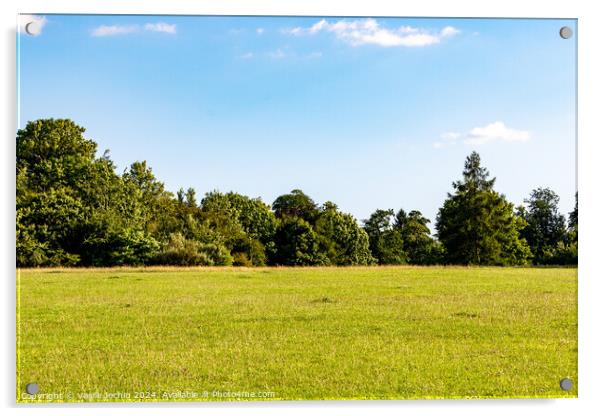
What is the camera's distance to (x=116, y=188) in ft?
27.1

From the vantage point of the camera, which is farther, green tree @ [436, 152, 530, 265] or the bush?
the bush

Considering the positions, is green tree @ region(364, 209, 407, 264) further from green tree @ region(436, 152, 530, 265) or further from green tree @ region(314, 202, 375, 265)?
green tree @ region(436, 152, 530, 265)

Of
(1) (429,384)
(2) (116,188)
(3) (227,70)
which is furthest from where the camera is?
(2) (116,188)

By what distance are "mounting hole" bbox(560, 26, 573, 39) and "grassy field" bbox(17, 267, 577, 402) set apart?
2793 mm

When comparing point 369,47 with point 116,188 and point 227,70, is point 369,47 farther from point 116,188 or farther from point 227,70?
point 116,188

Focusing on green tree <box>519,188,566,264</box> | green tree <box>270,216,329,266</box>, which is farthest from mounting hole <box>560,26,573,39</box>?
green tree <box>270,216,329,266</box>

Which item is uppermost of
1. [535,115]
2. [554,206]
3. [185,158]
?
[535,115]

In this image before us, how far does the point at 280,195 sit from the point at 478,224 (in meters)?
2.71

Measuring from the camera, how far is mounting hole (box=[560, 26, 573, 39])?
766cm

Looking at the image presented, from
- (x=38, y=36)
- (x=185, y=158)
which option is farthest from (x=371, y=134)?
(x=38, y=36)

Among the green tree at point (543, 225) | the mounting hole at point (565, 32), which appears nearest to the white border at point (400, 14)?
the mounting hole at point (565, 32)

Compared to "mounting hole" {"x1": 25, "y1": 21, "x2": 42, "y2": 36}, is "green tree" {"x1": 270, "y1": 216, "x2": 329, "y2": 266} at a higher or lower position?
lower

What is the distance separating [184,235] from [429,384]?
3572 mm

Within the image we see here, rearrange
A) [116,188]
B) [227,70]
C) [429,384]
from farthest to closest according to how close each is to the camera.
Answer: [116,188] < [227,70] < [429,384]
